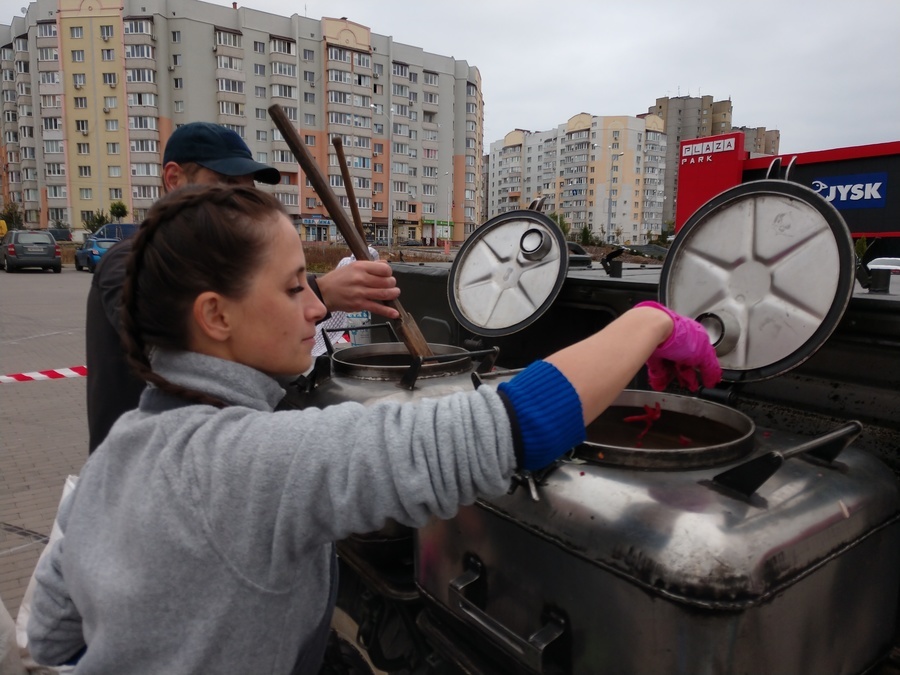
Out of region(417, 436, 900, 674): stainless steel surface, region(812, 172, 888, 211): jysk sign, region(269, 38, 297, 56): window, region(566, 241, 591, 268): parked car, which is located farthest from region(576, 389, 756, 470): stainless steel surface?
region(269, 38, 297, 56): window

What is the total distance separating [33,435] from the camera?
206 inches

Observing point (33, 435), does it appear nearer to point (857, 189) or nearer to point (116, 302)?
point (116, 302)

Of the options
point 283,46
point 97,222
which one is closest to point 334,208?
point 97,222

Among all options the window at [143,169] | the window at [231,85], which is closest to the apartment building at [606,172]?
the window at [231,85]

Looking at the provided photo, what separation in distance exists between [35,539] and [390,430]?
371 centimetres

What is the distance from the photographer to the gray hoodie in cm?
79

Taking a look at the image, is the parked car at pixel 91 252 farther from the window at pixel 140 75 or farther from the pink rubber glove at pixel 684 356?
the window at pixel 140 75

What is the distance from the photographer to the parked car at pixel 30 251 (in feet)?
71.6

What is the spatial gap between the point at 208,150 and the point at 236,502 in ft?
5.07

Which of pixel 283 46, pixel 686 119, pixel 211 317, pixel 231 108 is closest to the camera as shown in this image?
pixel 211 317

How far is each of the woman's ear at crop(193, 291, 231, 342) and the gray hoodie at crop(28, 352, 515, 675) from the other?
4 cm

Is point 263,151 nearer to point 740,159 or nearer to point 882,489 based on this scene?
point 740,159

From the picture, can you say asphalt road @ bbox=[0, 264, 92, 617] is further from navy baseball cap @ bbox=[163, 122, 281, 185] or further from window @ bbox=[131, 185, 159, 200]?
window @ bbox=[131, 185, 159, 200]

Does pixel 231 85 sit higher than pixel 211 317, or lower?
higher
